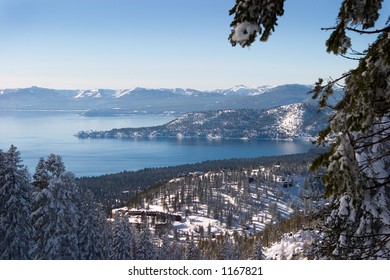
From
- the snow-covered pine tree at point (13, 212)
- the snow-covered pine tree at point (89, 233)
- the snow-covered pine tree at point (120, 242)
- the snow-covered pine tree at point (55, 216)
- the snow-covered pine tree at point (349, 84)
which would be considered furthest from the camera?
the snow-covered pine tree at point (120, 242)

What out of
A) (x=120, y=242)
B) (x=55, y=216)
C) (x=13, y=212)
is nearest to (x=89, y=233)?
(x=55, y=216)

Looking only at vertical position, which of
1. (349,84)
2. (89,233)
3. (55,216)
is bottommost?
(89,233)

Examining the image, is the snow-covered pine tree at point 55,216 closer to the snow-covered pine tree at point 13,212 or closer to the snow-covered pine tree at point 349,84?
the snow-covered pine tree at point 13,212

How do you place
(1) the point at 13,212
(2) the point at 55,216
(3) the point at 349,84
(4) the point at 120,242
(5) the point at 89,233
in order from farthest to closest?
(4) the point at 120,242 → (5) the point at 89,233 → (1) the point at 13,212 → (2) the point at 55,216 → (3) the point at 349,84

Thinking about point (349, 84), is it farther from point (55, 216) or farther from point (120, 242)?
point (120, 242)

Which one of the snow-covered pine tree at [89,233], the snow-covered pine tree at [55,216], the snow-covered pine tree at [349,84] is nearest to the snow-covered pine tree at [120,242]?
the snow-covered pine tree at [89,233]

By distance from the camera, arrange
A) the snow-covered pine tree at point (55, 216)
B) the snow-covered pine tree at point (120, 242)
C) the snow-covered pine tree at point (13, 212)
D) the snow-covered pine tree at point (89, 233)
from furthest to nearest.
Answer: the snow-covered pine tree at point (120, 242), the snow-covered pine tree at point (89, 233), the snow-covered pine tree at point (13, 212), the snow-covered pine tree at point (55, 216)

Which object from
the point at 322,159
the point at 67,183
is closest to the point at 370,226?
the point at 322,159

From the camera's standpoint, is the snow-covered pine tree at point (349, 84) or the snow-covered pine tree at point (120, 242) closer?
the snow-covered pine tree at point (349, 84)

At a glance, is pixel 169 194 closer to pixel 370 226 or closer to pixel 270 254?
pixel 270 254
